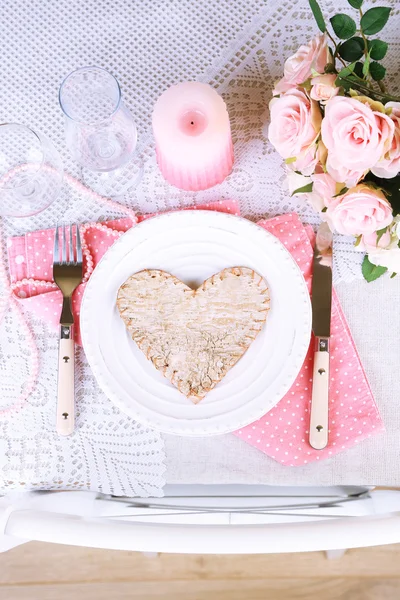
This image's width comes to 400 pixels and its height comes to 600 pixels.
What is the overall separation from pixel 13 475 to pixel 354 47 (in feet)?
2.34

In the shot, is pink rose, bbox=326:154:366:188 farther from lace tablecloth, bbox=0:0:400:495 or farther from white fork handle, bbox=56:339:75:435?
white fork handle, bbox=56:339:75:435

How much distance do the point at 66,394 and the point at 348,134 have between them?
19.8 inches

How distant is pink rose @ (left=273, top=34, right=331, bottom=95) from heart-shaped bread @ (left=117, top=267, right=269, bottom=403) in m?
0.26

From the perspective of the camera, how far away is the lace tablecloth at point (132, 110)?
84cm

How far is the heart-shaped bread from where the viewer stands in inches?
31.6

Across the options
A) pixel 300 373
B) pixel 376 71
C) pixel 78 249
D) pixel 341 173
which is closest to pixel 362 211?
pixel 341 173

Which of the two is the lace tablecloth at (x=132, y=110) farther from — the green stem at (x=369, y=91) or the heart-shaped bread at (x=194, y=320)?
the green stem at (x=369, y=91)

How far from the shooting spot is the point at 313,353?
83 cm

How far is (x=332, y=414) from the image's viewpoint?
821 millimetres

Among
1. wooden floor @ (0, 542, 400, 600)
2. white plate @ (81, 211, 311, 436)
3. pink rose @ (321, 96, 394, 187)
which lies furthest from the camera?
wooden floor @ (0, 542, 400, 600)

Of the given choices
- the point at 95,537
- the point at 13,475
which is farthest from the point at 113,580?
the point at 95,537

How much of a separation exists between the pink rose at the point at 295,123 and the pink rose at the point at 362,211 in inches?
2.9

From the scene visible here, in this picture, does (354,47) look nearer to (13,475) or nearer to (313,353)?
(313,353)

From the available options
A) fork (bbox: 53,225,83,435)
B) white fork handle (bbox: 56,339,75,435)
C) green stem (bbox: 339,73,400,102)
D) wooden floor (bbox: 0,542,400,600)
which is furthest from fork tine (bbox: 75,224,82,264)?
wooden floor (bbox: 0,542,400,600)
